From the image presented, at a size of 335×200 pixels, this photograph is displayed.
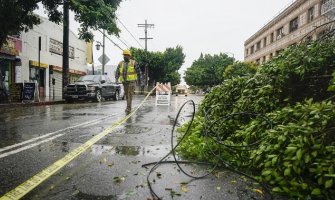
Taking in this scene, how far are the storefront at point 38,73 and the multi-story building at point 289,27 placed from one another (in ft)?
60.9

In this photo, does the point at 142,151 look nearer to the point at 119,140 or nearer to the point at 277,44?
the point at 119,140

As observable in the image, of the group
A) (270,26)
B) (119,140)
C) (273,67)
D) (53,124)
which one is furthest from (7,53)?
(270,26)

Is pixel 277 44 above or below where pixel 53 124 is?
above

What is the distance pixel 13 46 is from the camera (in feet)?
72.5

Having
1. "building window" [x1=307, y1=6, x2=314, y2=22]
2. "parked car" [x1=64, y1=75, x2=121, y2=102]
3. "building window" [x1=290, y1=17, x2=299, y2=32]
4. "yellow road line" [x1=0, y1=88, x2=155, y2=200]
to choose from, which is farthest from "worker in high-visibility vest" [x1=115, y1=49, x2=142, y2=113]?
"building window" [x1=290, y1=17, x2=299, y2=32]

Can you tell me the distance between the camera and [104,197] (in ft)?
10.2

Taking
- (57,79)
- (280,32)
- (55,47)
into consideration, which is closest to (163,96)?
(55,47)

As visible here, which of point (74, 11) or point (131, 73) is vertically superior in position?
point (74, 11)

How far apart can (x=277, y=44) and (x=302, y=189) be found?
44015 millimetres

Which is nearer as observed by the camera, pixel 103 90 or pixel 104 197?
pixel 104 197

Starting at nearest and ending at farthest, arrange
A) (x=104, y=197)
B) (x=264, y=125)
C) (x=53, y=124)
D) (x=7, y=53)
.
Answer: (x=104, y=197), (x=264, y=125), (x=53, y=124), (x=7, y=53)

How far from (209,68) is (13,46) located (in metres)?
73.4

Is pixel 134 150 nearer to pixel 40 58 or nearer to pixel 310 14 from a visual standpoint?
pixel 40 58

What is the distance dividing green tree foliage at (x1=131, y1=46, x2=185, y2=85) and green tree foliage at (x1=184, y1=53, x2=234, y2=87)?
728 inches
